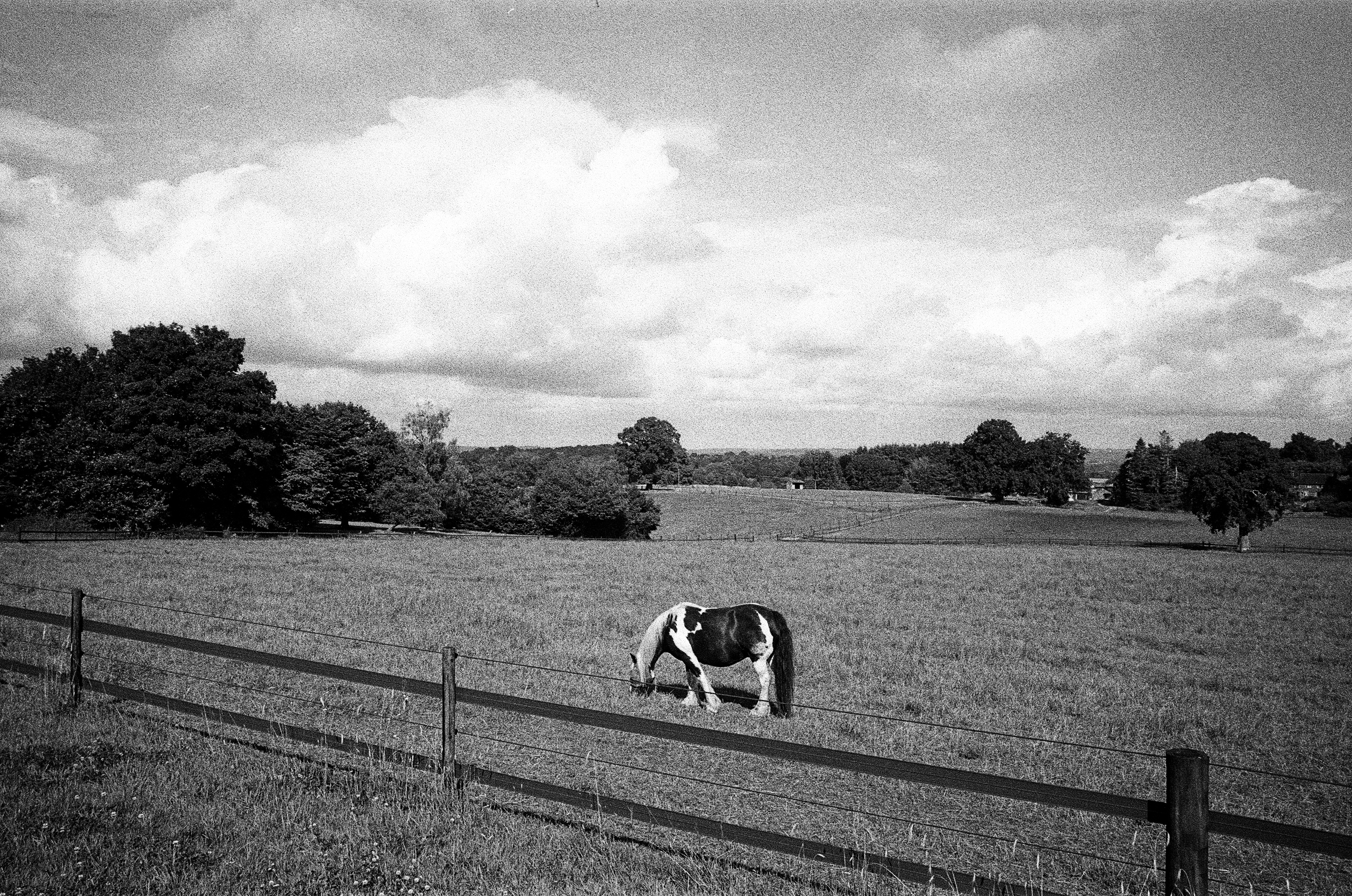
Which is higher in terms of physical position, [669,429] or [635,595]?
[669,429]

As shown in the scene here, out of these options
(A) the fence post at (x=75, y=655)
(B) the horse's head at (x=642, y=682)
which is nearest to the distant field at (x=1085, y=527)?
(B) the horse's head at (x=642, y=682)

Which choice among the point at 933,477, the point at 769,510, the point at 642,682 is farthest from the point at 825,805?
the point at 933,477

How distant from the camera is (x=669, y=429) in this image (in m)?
125

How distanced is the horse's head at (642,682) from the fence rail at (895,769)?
6.13 metres

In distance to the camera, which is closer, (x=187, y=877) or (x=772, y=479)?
(x=187, y=877)

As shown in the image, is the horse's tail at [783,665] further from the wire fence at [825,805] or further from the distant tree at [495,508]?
the distant tree at [495,508]

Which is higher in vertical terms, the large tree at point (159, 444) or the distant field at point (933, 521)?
the large tree at point (159, 444)

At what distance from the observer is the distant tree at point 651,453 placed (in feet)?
404

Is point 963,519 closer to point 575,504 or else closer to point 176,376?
point 575,504

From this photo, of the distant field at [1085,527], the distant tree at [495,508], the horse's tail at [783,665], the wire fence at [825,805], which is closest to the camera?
the wire fence at [825,805]

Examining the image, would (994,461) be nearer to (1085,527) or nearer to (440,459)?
(1085,527)

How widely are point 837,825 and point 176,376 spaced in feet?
176

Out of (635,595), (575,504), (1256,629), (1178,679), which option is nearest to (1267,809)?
(1178,679)

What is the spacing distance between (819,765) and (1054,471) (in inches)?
4807
